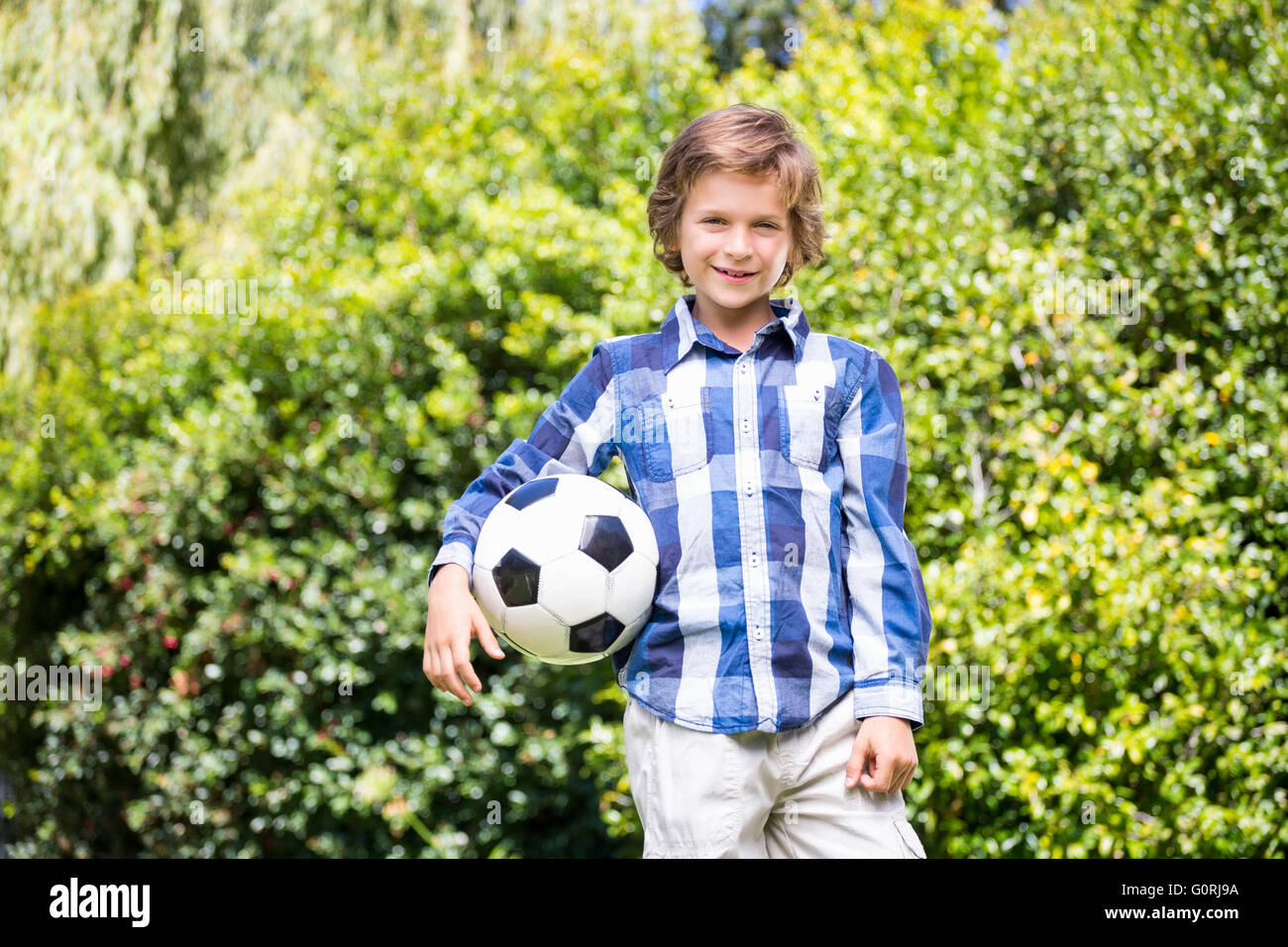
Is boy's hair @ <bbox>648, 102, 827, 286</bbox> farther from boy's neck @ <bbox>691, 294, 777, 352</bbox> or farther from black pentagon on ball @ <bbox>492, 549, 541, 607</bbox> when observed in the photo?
black pentagon on ball @ <bbox>492, 549, 541, 607</bbox>

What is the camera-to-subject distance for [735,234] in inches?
73.5

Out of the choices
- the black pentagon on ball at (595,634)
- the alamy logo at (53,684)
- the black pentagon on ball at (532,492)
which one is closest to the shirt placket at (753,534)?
the black pentagon on ball at (595,634)

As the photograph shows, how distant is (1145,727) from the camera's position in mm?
2990

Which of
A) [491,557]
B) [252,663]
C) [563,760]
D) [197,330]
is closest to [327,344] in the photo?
[197,330]

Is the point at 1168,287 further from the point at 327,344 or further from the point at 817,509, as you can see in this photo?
the point at 327,344

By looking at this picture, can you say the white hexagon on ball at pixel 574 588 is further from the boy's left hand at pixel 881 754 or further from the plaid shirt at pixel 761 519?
the boy's left hand at pixel 881 754

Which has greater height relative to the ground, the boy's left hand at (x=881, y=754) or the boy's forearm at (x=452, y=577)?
the boy's forearm at (x=452, y=577)

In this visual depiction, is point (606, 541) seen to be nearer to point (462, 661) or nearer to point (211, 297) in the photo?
point (462, 661)

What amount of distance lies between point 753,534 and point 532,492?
0.40 metres

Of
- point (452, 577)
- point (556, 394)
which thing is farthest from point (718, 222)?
point (556, 394)

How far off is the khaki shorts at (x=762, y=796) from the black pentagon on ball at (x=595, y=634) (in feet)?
0.46

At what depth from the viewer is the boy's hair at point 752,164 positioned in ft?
6.15
